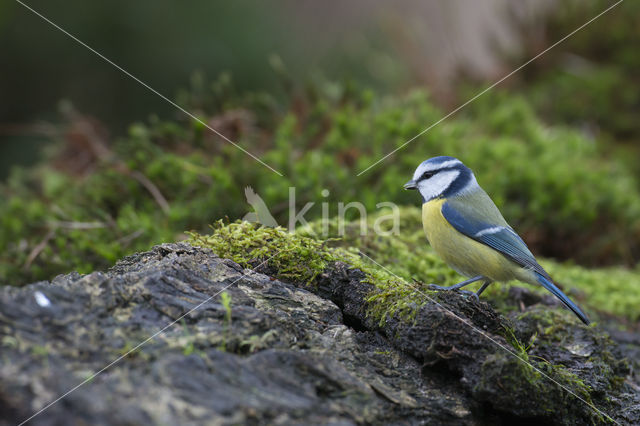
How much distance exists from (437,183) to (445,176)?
6cm

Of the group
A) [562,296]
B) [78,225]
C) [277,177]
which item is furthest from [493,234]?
[78,225]

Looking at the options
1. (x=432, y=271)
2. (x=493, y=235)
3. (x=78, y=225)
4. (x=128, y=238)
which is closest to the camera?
(x=493, y=235)

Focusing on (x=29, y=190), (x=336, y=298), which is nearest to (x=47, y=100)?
(x=29, y=190)

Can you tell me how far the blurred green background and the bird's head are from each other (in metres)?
1.18

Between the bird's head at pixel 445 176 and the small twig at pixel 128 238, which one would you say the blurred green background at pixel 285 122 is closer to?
the small twig at pixel 128 238

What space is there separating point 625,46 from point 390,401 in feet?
25.9

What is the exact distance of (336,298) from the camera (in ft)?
7.87

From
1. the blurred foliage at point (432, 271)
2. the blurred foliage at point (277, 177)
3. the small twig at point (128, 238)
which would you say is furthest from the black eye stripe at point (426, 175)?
the small twig at point (128, 238)

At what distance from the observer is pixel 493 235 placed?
279 cm

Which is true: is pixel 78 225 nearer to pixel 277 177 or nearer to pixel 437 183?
pixel 277 177

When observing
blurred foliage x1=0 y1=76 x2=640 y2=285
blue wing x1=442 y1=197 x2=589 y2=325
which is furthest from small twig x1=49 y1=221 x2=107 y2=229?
blue wing x1=442 y1=197 x2=589 y2=325

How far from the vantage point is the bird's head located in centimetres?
303

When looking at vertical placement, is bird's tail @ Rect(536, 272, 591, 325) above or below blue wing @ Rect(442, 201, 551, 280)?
below

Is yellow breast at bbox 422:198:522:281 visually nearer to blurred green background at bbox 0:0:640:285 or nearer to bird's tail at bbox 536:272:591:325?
bird's tail at bbox 536:272:591:325
